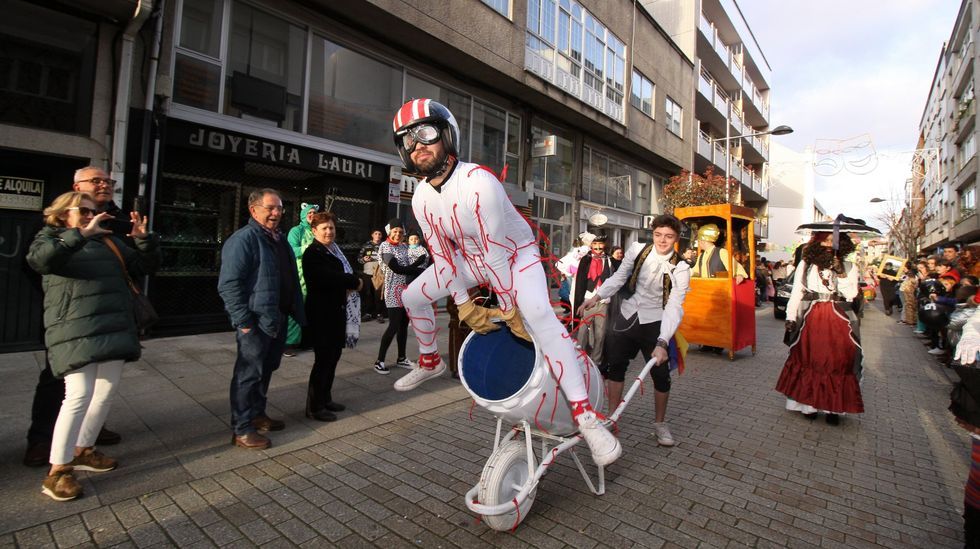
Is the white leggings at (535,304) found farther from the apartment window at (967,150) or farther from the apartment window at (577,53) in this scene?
the apartment window at (967,150)

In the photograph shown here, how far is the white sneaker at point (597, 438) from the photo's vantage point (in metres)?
2.43

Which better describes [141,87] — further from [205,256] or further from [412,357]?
[412,357]

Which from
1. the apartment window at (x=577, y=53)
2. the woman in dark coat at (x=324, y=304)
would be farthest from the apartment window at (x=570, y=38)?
the woman in dark coat at (x=324, y=304)

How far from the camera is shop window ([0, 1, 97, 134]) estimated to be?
242 inches

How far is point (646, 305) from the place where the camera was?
4.06 meters

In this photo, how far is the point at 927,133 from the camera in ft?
145

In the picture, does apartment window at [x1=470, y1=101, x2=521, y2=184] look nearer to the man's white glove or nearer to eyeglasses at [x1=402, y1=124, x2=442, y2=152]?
eyeglasses at [x1=402, y1=124, x2=442, y2=152]

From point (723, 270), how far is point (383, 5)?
767 cm

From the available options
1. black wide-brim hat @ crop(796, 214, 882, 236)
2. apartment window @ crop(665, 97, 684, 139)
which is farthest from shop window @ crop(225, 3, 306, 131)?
apartment window @ crop(665, 97, 684, 139)

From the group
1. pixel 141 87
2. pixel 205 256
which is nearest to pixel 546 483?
pixel 205 256

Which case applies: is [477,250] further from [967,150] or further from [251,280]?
[967,150]

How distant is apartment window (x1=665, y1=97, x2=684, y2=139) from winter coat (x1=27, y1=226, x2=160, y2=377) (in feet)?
70.8

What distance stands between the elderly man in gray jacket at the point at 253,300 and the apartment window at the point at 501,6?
10024mm

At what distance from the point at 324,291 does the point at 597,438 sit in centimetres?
274
